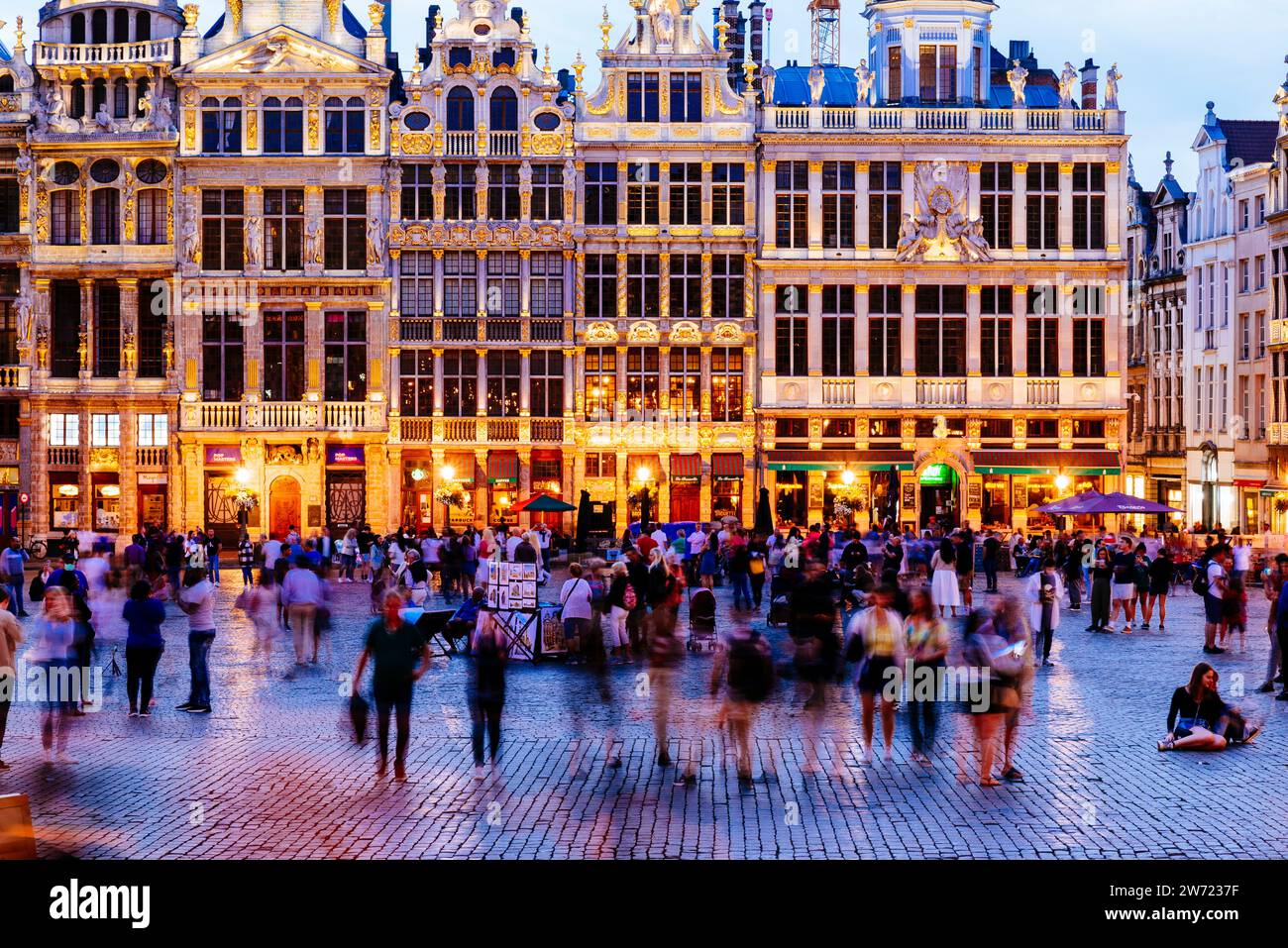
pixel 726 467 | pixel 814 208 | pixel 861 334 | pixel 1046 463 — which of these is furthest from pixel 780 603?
pixel 814 208

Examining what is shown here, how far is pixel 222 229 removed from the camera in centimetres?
5475

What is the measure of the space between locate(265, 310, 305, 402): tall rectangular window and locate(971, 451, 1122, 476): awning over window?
22.3 m

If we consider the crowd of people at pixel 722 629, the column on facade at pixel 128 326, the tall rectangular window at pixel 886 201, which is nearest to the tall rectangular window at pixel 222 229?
the column on facade at pixel 128 326

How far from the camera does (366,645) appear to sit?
16359 millimetres

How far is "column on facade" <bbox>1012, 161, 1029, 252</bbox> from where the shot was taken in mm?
55219

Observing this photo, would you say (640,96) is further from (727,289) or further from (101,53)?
(101,53)

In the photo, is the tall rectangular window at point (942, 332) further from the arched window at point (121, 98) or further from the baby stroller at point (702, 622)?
the baby stroller at point (702, 622)

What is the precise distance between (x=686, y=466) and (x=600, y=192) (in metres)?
9.38

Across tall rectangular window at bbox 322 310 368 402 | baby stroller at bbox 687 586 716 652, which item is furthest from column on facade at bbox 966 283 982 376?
baby stroller at bbox 687 586 716 652

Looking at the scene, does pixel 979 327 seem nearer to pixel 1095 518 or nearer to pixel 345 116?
pixel 1095 518

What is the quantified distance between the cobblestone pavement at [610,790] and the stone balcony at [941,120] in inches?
1394

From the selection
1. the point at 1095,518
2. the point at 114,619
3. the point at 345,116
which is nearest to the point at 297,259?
the point at 345,116

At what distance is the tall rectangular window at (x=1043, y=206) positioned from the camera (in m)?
55.3
